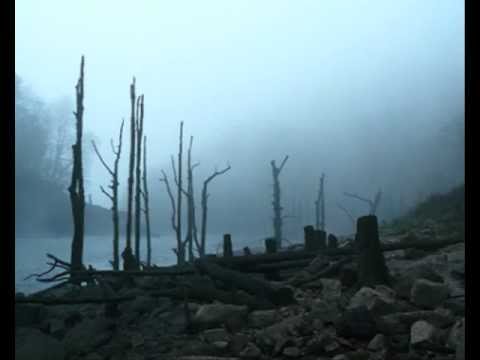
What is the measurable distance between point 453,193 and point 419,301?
24615mm

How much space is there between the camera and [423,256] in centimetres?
1030

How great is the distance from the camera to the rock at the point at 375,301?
5.49 m

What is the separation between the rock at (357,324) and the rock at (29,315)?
226 inches

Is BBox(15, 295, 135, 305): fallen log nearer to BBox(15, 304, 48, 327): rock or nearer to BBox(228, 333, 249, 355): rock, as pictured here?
BBox(15, 304, 48, 327): rock

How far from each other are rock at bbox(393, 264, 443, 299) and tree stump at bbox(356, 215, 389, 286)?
0.28 m

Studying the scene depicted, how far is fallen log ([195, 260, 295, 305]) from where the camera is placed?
22.7 feet

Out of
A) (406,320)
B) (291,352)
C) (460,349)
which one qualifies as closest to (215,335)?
(291,352)

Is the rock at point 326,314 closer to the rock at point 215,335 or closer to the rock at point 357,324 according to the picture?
the rock at point 357,324

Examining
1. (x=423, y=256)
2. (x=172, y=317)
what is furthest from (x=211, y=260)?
(x=423, y=256)

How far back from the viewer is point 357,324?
15.6ft

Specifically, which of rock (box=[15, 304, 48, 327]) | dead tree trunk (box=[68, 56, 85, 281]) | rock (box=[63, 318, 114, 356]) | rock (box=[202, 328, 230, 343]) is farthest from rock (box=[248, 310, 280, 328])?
dead tree trunk (box=[68, 56, 85, 281])

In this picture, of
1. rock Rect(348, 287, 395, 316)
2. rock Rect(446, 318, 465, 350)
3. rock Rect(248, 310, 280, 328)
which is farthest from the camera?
rock Rect(248, 310, 280, 328)
